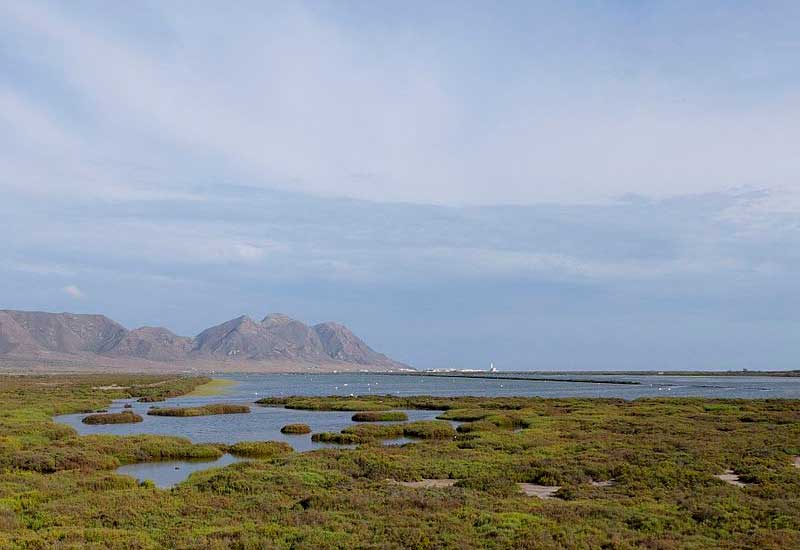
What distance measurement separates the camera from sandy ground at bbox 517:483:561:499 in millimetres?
29245

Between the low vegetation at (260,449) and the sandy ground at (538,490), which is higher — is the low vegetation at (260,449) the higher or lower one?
the lower one

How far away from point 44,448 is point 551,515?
30.1m

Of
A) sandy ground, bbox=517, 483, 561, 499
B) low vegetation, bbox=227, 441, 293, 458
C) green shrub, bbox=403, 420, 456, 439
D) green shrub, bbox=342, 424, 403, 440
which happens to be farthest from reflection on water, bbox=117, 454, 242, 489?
green shrub, bbox=403, 420, 456, 439

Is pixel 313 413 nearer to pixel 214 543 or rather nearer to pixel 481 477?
pixel 481 477

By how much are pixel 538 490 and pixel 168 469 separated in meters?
19.9

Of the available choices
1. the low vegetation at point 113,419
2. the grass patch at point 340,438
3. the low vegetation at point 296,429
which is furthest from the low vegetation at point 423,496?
the low vegetation at point 113,419

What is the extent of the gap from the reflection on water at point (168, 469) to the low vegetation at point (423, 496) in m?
1.15

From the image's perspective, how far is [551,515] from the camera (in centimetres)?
2423

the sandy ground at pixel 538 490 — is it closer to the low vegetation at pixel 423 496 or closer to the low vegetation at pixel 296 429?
the low vegetation at pixel 423 496

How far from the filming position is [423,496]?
26.7 metres

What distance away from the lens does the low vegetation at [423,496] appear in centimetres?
2145

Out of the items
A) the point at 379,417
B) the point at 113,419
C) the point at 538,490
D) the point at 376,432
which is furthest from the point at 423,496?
the point at 113,419

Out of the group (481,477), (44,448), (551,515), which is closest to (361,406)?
(44,448)

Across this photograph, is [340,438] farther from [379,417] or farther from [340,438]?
[379,417]
